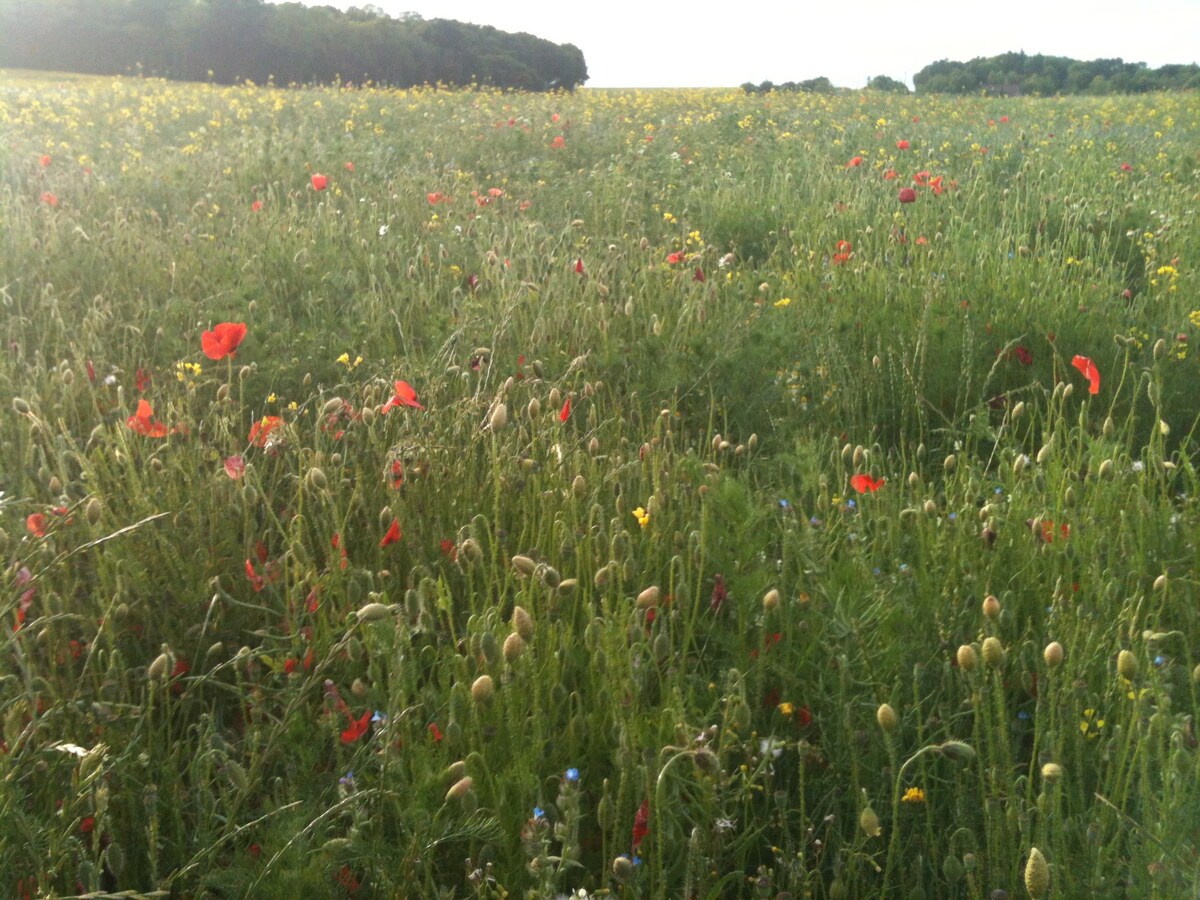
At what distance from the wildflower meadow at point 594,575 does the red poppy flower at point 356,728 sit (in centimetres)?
2

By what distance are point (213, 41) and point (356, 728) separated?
29.4 meters

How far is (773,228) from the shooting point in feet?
18.2

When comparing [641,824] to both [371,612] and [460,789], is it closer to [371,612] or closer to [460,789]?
[460,789]

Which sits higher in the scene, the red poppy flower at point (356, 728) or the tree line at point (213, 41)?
the tree line at point (213, 41)

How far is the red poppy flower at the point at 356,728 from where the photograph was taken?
5.02ft

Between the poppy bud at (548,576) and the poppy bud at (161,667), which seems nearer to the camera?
the poppy bud at (161,667)

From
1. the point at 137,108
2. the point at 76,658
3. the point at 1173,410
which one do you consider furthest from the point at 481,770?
the point at 137,108

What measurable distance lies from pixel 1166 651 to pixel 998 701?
0.77 meters

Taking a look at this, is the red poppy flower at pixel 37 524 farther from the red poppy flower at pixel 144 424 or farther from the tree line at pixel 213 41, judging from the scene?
the tree line at pixel 213 41

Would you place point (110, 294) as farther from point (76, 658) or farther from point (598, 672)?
point (598, 672)

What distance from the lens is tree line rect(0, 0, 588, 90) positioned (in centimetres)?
2614

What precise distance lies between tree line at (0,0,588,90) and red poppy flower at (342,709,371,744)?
80.8ft

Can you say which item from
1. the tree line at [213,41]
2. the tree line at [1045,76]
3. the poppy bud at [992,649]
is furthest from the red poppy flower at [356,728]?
the tree line at [1045,76]

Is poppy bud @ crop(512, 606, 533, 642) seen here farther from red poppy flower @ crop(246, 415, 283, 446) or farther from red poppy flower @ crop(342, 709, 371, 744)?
red poppy flower @ crop(246, 415, 283, 446)
